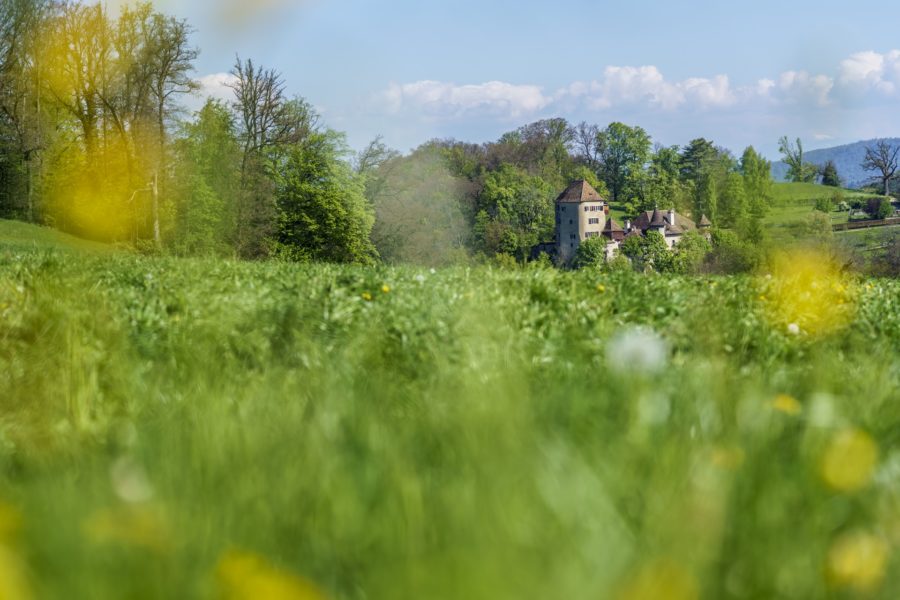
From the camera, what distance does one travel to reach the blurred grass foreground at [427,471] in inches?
51.8

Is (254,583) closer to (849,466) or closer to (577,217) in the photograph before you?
(849,466)

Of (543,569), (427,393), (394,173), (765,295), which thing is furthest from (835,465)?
(394,173)

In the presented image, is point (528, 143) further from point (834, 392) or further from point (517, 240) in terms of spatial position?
point (834, 392)

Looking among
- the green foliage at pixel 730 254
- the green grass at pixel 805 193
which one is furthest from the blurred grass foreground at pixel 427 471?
the green grass at pixel 805 193

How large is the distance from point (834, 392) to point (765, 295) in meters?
4.83

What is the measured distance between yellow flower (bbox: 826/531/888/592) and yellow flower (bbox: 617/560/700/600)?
1.62ft

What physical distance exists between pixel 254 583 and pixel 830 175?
17899 cm

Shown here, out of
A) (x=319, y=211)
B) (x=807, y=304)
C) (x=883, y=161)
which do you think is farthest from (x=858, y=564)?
(x=883, y=161)

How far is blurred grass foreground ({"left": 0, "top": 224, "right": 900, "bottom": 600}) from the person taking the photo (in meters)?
1.31

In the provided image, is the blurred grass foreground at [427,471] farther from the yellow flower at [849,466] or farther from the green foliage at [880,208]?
the green foliage at [880,208]

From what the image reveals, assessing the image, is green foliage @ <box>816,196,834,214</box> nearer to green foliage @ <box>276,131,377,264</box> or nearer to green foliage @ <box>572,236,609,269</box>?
green foliage @ <box>572,236,609,269</box>

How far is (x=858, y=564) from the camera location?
1.50 metres

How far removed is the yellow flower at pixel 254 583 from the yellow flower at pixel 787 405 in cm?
191

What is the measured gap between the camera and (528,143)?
127 meters
